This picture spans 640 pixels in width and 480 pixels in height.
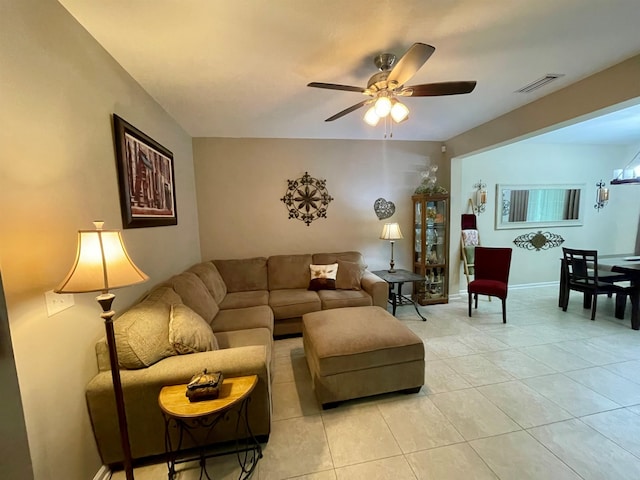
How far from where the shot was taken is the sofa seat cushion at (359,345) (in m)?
2.09

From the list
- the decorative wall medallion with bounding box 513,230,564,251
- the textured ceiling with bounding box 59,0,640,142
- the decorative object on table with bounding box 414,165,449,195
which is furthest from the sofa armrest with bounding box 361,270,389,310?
the decorative wall medallion with bounding box 513,230,564,251

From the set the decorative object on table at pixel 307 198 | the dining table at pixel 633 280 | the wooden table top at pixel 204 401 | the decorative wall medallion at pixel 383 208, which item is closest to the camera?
the wooden table top at pixel 204 401

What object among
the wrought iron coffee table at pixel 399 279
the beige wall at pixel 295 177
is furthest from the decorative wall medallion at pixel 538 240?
the wrought iron coffee table at pixel 399 279

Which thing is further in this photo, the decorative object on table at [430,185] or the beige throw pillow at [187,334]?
the decorative object on table at [430,185]

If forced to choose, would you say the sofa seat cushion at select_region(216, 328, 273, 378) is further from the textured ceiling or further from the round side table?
the textured ceiling

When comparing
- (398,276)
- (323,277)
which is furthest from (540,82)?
(323,277)

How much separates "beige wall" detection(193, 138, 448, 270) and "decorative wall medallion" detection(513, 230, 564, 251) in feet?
6.78

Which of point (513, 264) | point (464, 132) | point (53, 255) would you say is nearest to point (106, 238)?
point (53, 255)

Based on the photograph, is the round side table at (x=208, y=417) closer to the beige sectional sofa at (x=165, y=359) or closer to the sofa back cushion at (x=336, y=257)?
the beige sectional sofa at (x=165, y=359)

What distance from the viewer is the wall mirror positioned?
501cm

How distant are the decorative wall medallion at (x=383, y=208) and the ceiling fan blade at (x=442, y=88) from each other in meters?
2.47

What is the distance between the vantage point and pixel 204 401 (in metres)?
1.44

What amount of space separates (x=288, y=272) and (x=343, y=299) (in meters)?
0.92

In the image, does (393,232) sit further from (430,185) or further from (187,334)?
(187,334)
